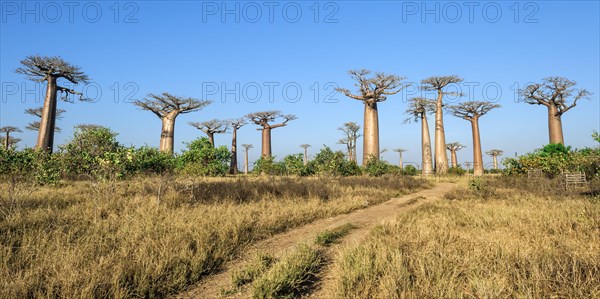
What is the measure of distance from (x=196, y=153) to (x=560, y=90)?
31.7 metres

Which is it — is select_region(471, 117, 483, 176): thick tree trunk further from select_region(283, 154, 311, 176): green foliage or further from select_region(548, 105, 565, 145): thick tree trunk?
select_region(283, 154, 311, 176): green foliage

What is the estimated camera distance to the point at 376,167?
22.4 metres

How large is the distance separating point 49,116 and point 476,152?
35989 mm

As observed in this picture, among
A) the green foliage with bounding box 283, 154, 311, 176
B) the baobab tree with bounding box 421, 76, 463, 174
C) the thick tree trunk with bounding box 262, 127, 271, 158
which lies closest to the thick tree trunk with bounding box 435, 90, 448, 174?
the baobab tree with bounding box 421, 76, 463, 174

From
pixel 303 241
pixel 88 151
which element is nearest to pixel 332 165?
pixel 88 151

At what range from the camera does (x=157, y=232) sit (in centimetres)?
502

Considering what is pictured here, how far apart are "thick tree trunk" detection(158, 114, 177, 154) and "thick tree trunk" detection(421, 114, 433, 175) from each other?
2400 centimetres

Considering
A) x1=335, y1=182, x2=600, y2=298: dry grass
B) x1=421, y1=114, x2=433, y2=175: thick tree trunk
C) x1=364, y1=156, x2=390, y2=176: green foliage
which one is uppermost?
x1=421, y1=114, x2=433, y2=175: thick tree trunk

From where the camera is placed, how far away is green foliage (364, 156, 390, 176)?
22.0 meters

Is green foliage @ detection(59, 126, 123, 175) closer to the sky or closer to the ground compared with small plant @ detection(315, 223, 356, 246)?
closer to the sky

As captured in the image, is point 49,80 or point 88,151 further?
point 49,80

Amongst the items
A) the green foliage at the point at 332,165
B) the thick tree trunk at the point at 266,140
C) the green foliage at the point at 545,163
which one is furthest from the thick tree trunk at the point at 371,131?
the thick tree trunk at the point at 266,140

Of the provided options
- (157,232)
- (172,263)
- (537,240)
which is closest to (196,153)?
(157,232)

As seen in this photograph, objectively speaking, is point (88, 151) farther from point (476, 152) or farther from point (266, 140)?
point (476, 152)
